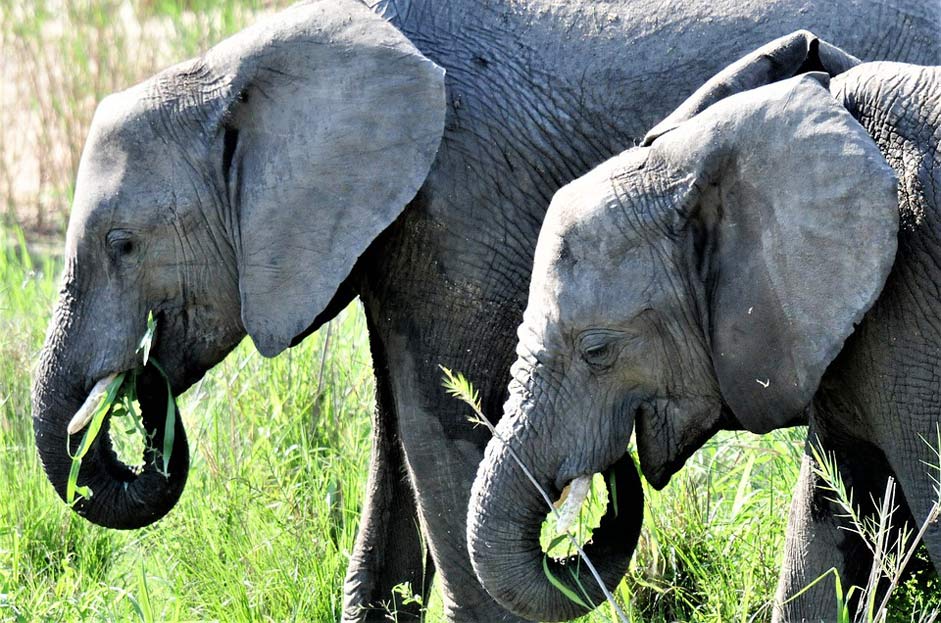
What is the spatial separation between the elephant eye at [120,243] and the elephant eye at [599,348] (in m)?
1.39

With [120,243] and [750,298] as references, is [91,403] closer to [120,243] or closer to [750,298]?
[120,243]

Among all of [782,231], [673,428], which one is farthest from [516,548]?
[782,231]

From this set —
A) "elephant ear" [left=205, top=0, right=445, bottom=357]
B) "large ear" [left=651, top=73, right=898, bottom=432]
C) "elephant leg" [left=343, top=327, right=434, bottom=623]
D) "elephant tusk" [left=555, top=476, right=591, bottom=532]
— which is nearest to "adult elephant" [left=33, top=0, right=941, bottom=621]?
"elephant ear" [left=205, top=0, right=445, bottom=357]

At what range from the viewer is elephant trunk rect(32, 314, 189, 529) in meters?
4.49

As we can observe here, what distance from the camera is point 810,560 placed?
385 cm

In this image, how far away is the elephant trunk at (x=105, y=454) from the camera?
177 inches

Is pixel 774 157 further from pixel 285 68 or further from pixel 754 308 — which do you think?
pixel 285 68

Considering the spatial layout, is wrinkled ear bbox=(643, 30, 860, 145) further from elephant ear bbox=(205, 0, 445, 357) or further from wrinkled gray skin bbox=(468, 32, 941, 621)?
elephant ear bbox=(205, 0, 445, 357)

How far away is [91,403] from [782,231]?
191 cm

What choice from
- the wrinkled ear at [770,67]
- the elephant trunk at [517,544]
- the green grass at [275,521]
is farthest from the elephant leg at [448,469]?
the wrinkled ear at [770,67]

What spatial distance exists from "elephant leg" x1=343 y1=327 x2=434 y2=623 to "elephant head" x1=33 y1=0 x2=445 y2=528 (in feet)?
1.82

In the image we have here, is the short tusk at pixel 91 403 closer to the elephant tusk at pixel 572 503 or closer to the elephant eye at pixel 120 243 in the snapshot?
the elephant eye at pixel 120 243

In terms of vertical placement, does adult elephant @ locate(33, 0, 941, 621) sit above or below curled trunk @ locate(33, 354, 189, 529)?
above

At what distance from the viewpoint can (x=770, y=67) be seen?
3781 millimetres
